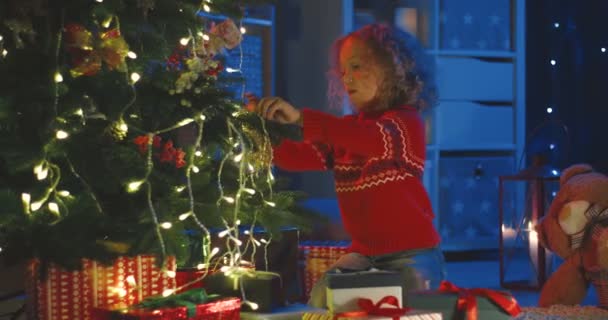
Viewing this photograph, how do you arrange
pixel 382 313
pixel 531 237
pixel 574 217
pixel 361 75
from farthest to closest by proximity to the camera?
pixel 531 237, pixel 574 217, pixel 361 75, pixel 382 313

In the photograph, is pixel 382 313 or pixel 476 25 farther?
pixel 476 25

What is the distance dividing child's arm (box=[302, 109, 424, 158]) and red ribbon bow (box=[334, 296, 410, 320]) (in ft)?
1.45

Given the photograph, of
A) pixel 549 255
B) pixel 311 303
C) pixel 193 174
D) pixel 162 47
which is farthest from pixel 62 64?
pixel 549 255

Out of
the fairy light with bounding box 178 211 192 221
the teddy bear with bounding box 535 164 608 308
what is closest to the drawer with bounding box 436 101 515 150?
the teddy bear with bounding box 535 164 608 308

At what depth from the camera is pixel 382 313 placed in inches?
65.9

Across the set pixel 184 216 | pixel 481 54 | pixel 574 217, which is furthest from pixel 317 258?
pixel 481 54

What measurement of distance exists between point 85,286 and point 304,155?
0.66 metres

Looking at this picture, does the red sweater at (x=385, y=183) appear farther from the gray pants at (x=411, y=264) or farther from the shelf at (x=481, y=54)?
the shelf at (x=481, y=54)

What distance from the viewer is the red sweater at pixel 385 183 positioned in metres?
2.11

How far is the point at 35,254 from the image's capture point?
6.00 ft

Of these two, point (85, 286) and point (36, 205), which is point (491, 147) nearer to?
point (85, 286)

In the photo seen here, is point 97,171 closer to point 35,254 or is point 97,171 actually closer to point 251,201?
point 35,254

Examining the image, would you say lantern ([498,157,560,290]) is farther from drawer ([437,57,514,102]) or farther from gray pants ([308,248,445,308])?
gray pants ([308,248,445,308])

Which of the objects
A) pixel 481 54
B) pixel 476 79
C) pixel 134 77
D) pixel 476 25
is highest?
pixel 476 25
